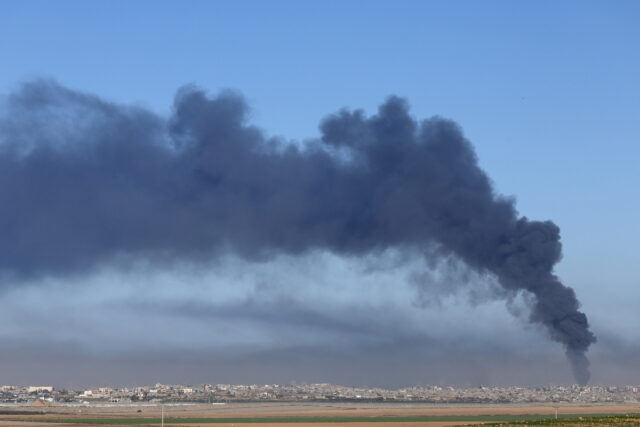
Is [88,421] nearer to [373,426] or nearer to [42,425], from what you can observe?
[42,425]

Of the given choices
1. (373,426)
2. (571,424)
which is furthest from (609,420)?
(373,426)

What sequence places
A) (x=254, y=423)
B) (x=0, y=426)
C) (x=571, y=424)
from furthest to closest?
(x=254, y=423)
(x=0, y=426)
(x=571, y=424)

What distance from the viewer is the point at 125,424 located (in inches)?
6560

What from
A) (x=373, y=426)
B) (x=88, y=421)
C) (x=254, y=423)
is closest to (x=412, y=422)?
(x=373, y=426)

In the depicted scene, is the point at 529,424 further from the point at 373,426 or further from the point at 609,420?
the point at 373,426

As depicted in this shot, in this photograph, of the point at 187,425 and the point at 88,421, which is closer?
the point at 187,425

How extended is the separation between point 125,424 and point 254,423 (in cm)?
2353

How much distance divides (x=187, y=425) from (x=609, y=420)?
79973 mm

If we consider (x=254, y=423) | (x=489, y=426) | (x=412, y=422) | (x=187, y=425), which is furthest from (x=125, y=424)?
(x=489, y=426)

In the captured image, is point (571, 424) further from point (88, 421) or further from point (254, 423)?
point (88, 421)

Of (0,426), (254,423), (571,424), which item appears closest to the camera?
(571,424)

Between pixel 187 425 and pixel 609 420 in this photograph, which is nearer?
pixel 609 420

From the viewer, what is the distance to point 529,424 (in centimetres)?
10431

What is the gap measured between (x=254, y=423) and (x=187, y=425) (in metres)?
16.5
